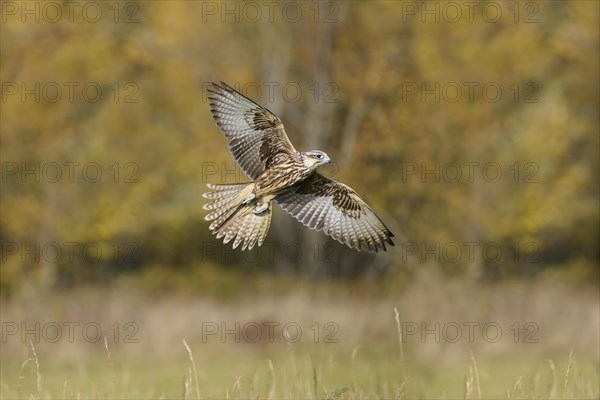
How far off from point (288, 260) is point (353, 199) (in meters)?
16.8

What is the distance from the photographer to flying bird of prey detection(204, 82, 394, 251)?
9227 millimetres

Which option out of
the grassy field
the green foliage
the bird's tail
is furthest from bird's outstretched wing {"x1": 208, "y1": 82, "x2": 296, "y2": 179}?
the green foliage

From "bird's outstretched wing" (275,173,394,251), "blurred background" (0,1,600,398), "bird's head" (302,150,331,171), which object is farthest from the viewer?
"blurred background" (0,1,600,398)

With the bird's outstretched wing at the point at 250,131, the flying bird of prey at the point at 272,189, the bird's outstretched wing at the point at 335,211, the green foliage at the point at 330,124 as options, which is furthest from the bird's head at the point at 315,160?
the green foliage at the point at 330,124

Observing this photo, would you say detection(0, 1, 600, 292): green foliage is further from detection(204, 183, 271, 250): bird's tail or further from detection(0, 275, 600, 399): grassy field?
detection(204, 183, 271, 250): bird's tail

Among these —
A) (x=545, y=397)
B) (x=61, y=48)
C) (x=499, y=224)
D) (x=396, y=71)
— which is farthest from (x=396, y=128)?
(x=545, y=397)

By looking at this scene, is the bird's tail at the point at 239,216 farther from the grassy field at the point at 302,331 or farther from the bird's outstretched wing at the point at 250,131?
the grassy field at the point at 302,331

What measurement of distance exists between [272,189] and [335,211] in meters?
0.71

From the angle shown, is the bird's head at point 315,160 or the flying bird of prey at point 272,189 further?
the flying bird of prey at point 272,189

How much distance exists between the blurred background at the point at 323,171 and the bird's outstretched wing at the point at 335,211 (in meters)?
6.22

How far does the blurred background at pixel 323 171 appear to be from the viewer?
19266mm

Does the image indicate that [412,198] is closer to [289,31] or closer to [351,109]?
[351,109]

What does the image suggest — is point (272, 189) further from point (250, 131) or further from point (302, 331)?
point (302, 331)

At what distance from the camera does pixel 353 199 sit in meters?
9.80
